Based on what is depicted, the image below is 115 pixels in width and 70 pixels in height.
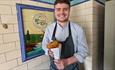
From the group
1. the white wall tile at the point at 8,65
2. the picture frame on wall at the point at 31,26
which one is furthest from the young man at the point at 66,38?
the white wall tile at the point at 8,65

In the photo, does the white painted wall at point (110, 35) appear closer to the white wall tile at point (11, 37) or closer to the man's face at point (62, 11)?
the man's face at point (62, 11)

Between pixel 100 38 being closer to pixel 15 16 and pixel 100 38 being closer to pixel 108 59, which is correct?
pixel 108 59

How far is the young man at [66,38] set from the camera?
902mm

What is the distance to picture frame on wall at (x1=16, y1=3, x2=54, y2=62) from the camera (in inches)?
38.1

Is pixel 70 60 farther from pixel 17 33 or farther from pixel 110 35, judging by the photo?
pixel 110 35

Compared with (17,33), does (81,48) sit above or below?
below

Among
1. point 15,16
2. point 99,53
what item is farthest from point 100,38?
point 15,16

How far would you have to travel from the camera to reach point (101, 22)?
1.39 metres

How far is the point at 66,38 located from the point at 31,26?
322mm

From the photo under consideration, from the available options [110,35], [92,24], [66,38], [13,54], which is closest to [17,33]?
[13,54]

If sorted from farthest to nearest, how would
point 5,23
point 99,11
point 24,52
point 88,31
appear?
point 99,11
point 88,31
point 24,52
point 5,23

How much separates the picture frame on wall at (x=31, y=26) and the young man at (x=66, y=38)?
15 centimetres

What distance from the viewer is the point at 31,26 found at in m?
1.06

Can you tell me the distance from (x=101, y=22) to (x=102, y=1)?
239 millimetres
